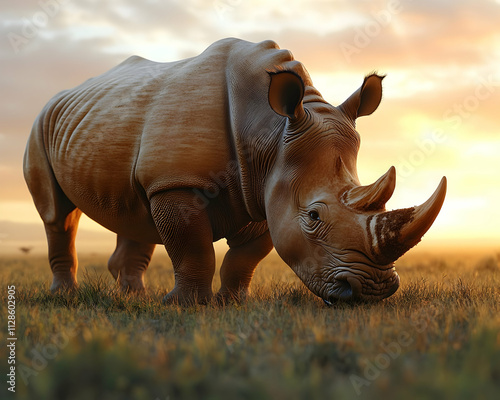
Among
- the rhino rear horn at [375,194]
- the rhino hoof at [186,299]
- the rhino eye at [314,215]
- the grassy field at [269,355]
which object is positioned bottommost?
the rhino hoof at [186,299]

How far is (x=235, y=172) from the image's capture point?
4836mm

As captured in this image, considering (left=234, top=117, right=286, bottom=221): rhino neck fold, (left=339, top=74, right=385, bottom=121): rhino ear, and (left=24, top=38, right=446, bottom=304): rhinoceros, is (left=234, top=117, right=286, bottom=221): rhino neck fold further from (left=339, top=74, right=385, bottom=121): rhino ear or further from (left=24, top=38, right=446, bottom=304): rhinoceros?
(left=339, top=74, right=385, bottom=121): rhino ear

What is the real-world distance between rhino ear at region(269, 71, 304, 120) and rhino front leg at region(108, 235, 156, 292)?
335 cm

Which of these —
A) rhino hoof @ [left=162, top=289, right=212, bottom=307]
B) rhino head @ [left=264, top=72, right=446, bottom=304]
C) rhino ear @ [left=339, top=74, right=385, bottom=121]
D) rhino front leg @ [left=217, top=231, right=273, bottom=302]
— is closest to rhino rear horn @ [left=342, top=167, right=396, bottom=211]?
rhino head @ [left=264, top=72, right=446, bottom=304]


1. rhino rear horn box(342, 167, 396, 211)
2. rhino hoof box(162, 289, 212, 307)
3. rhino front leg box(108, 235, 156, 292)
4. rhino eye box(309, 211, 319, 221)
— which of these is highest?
rhino rear horn box(342, 167, 396, 211)

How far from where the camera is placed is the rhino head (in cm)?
379

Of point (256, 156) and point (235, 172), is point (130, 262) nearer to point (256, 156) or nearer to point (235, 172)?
point (235, 172)

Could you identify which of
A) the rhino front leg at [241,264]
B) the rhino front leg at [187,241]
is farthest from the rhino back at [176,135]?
the rhino front leg at [241,264]

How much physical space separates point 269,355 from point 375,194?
167 centimetres

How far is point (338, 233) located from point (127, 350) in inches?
72.9

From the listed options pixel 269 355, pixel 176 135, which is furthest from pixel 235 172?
pixel 269 355

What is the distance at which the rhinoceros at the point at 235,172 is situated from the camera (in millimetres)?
3932

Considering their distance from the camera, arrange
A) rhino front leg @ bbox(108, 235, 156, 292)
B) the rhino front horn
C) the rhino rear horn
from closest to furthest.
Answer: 1. the rhino front horn
2. the rhino rear horn
3. rhino front leg @ bbox(108, 235, 156, 292)

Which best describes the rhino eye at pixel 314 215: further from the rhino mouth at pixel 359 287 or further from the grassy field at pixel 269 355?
the grassy field at pixel 269 355
